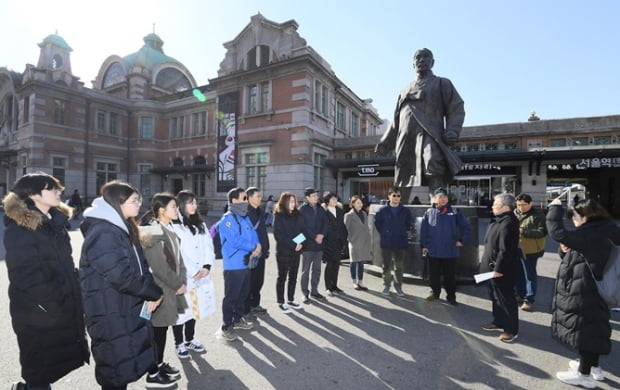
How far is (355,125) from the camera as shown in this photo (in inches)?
1193

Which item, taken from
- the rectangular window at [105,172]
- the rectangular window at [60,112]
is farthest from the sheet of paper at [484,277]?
the rectangular window at [60,112]

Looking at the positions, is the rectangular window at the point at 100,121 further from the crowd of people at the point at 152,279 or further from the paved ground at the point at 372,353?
the crowd of people at the point at 152,279

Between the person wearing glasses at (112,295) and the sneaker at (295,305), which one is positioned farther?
the sneaker at (295,305)

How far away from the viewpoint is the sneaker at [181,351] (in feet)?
11.0

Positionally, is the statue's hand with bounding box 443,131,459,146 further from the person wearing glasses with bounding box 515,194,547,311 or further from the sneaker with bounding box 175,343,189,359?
the sneaker with bounding box 175,343,189,359

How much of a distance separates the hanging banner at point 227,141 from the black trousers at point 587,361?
69.7 feet

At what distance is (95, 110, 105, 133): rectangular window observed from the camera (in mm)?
26719

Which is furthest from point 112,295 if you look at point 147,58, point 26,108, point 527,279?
point 147,58

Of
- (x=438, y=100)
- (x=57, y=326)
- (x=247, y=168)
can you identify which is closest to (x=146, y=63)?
(x=247, y=168)

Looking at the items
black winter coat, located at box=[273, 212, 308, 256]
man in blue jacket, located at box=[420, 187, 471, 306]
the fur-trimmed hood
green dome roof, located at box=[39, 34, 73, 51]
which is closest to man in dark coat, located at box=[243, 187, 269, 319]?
black winter coat, located at box=[273, 212, 308, 256]

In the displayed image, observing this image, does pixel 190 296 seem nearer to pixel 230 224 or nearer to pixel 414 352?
pixel 230 224

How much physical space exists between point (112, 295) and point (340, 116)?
25848 millimetres

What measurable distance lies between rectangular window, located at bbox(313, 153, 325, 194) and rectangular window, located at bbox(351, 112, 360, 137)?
8.59 m

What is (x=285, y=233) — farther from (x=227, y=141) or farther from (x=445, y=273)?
(x=227, y=141)
